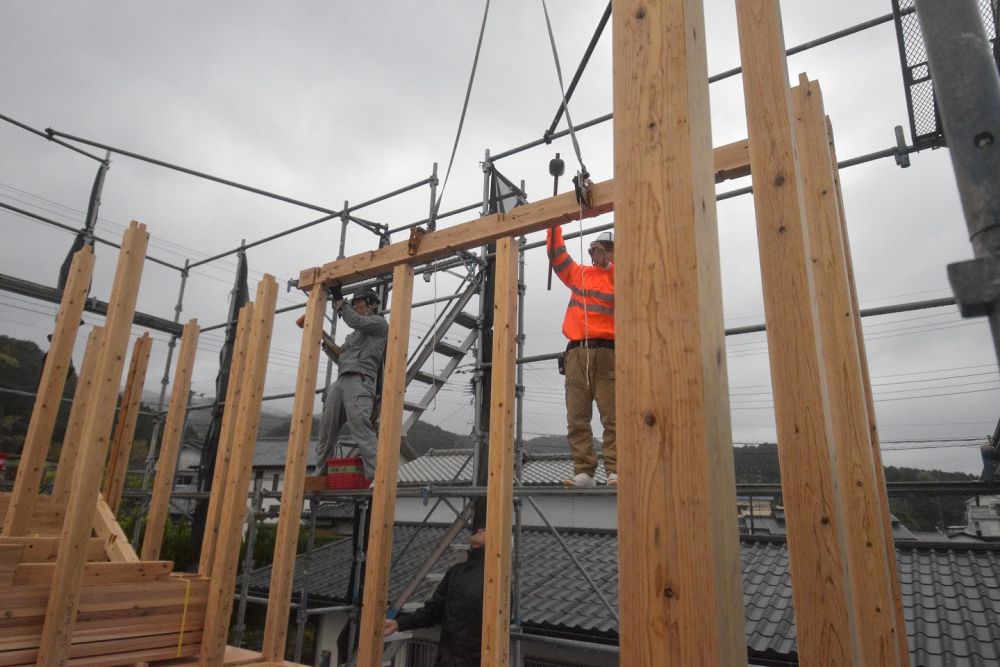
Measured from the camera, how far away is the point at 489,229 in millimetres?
4141

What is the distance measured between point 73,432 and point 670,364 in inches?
265

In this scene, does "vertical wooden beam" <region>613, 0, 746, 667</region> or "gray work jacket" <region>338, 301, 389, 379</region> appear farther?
"gray work jacket" <region>338, 301, 389, 379</region>

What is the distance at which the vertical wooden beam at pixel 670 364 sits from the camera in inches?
45.6

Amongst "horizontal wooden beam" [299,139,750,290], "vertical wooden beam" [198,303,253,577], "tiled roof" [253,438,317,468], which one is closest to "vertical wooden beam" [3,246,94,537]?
"vertical wooden beam" [198,303,253,577]

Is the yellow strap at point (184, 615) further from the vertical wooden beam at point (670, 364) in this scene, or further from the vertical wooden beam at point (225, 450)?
the vertical wooden beam at point (670, 364)

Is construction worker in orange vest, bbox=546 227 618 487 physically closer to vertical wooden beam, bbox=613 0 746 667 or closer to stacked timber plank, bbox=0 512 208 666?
stacked timber plank, bbox=0 512 208 666

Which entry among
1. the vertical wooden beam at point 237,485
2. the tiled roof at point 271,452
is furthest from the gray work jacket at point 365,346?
the tiled roof at point 271,452

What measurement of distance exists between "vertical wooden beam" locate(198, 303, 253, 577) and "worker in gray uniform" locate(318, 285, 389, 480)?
940 mm

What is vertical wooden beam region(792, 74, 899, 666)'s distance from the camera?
2.26 metres

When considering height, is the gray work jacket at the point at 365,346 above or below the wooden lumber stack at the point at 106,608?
above

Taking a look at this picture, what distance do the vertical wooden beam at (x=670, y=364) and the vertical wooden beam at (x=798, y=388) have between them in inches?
26.5

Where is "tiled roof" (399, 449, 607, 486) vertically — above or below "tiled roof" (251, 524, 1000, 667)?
above

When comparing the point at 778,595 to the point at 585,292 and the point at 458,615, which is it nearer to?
the point at 458,615

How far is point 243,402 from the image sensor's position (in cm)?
469
